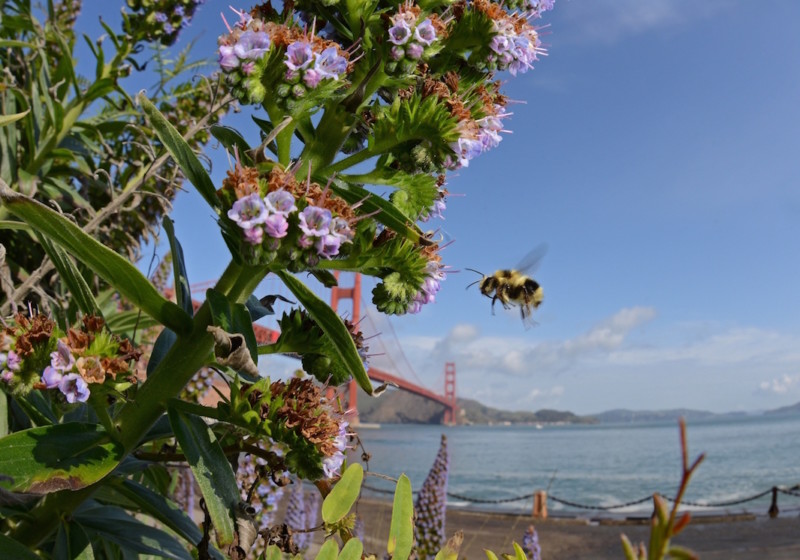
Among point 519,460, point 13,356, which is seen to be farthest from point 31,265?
point 519,460

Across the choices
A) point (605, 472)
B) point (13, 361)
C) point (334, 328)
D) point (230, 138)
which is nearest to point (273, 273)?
point (334, 328)

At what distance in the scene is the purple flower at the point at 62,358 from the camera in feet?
3.06

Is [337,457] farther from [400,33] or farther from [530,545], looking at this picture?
[530,545]

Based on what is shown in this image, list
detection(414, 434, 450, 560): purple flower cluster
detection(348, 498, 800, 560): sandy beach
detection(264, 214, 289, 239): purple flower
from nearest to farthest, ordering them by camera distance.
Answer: detection(264, 214, 289, 239): purple flower → detection(414, 434, 450, 560): purple flower cluster → detection(348, 498, 800, 560): sandy beach

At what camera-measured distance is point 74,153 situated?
7.91 ft

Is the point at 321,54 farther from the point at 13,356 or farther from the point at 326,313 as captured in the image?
the point at 13,356

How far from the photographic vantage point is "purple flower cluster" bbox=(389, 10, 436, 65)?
1005 mm

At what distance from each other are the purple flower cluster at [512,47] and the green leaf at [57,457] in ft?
2.90

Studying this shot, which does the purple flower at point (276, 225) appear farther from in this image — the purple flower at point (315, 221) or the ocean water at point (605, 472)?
the ocean water at point (605, 472)

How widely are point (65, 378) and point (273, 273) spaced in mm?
325

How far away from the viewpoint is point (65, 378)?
3.02 feet

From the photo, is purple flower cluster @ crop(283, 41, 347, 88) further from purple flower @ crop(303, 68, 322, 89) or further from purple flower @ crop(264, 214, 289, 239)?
purple flower @ crop(264, 214, 289, 239)

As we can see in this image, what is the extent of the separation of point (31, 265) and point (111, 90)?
2.34 feet

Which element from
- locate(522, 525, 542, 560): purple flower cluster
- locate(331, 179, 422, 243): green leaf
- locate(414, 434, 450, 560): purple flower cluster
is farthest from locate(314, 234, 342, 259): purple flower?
locate(522, 525, 542, 560): purple flower cluster
